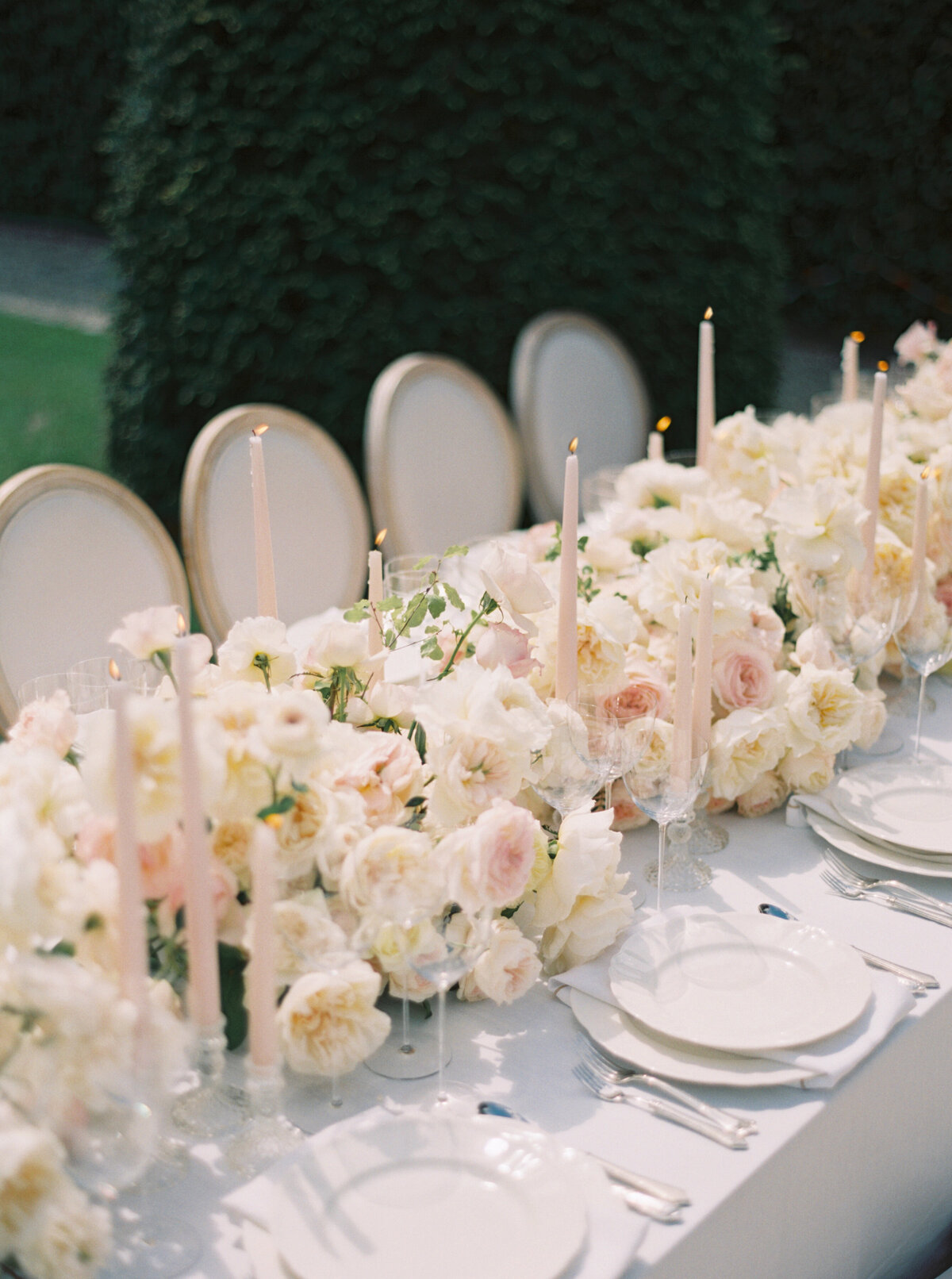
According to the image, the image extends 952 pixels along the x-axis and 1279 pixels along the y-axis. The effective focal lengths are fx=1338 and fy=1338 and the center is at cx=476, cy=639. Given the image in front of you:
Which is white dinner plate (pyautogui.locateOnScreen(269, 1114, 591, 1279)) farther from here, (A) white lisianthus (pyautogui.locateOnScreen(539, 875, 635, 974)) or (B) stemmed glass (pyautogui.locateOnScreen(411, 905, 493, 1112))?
(A) white lisianthus (pyautogui.locateOnScreen(539, 875, 635, 974))

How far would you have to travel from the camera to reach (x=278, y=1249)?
0.96m

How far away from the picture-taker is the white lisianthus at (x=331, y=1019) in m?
1.09

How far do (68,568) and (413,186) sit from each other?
7.36 feet

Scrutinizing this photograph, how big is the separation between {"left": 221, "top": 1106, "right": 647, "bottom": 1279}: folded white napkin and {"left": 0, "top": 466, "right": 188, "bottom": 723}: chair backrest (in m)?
1.21

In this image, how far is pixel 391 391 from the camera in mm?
3010

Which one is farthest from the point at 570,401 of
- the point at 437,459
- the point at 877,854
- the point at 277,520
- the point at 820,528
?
the point at 877,854

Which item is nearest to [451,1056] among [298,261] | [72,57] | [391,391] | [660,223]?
[391,391]

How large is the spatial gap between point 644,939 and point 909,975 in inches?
10.5

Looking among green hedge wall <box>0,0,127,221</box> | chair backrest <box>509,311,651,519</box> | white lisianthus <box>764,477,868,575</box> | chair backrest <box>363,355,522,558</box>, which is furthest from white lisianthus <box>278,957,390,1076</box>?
green hedge wall <box>0,0,127,221</box>

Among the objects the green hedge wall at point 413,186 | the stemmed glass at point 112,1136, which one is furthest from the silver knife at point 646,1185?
the green hedge wall at point 413,186

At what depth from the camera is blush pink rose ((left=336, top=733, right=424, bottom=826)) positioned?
122cm

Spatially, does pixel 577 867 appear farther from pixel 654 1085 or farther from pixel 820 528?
pixel 820 528

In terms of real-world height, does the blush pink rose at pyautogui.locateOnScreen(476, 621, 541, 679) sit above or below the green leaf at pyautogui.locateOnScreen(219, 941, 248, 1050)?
above

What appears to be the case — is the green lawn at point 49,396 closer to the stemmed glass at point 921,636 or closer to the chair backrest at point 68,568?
the chair backrest at point 68,568
